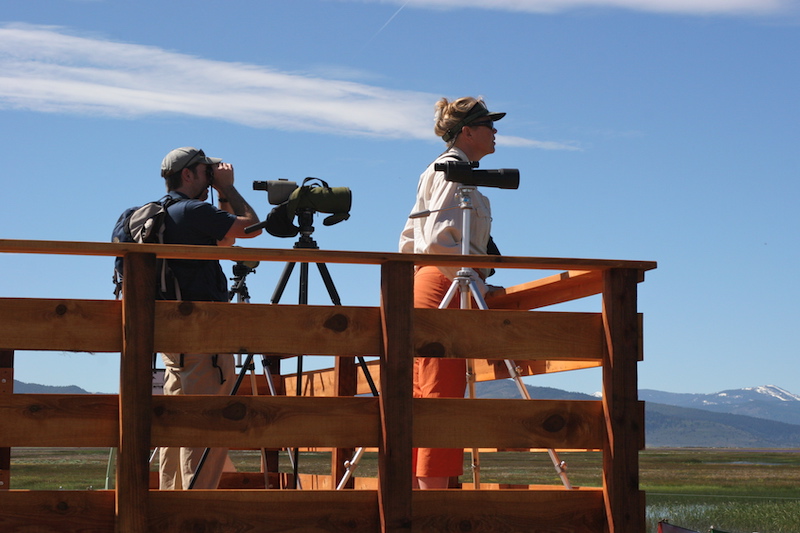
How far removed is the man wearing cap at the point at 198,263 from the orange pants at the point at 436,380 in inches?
37.4

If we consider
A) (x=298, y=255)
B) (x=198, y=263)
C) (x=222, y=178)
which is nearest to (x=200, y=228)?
(x=198, y=263)

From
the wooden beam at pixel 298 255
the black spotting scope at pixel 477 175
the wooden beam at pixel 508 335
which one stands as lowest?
the wooden beam at pixel 508 335

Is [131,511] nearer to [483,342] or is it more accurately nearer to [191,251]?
[191,251]

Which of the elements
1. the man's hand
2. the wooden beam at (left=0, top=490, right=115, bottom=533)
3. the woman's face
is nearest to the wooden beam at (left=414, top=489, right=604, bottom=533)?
the wooden beam at (left=0, top=490, right=115, bottom=533)

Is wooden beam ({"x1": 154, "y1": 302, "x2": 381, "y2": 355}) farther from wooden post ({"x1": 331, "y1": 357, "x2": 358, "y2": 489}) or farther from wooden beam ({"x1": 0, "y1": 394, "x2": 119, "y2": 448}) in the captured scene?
wooden post ({"x1": 331, "y1": 357, "x2": 358, "y2": 489})

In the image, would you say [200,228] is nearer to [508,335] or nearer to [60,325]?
[60,325]

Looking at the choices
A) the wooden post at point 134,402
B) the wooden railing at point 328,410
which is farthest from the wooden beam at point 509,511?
the wooden post at point 134,402

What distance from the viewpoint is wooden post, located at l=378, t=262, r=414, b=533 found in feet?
14.8

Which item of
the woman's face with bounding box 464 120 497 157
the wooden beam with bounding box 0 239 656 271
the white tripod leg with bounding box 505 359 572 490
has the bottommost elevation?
the white tripod leg with bounding box 505 359 572 490

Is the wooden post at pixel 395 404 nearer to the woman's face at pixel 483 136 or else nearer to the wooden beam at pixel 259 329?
the wooden beam at pixel 259 329

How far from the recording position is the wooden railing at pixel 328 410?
436cm

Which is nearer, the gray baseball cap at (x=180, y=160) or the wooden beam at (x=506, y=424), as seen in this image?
the wooden beam at (x=506, y=424)

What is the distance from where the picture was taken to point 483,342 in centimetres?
472

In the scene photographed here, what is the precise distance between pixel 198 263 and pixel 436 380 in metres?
1.35
